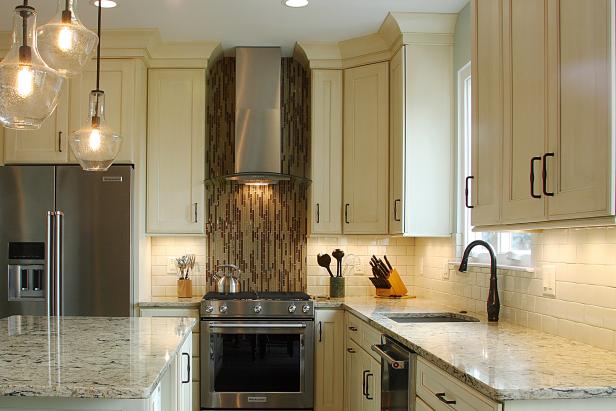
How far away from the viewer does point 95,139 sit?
2.77 meters

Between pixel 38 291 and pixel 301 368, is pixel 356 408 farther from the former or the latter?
pixel 38 291

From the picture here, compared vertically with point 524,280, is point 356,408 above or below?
below

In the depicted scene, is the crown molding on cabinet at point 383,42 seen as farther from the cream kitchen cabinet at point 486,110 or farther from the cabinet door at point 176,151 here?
the cream kitchen cabinet at point 486,110

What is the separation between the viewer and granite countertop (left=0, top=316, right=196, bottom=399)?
171 cm

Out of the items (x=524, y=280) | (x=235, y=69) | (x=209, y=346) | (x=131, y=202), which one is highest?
(x=235, y=69)

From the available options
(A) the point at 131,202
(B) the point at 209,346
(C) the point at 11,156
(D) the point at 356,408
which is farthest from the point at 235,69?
(D) the point at 356,408

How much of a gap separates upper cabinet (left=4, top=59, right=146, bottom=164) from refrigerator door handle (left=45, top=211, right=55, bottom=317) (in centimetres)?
41

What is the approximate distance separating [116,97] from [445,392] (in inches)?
119

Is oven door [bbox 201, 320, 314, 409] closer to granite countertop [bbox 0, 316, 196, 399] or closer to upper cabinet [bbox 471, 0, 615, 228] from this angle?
granite countertop [bbox 0, 316, 196, 399]

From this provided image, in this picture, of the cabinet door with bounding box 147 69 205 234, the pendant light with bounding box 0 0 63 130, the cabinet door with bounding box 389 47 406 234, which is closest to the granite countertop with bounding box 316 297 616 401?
the cabinet door with bounding box 389 47 406 234

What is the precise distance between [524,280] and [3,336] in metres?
2.25

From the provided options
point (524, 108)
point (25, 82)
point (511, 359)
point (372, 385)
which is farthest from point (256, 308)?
point (25, 82)

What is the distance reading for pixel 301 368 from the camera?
4.19 meters

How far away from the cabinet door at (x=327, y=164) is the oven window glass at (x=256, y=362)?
0.82m
